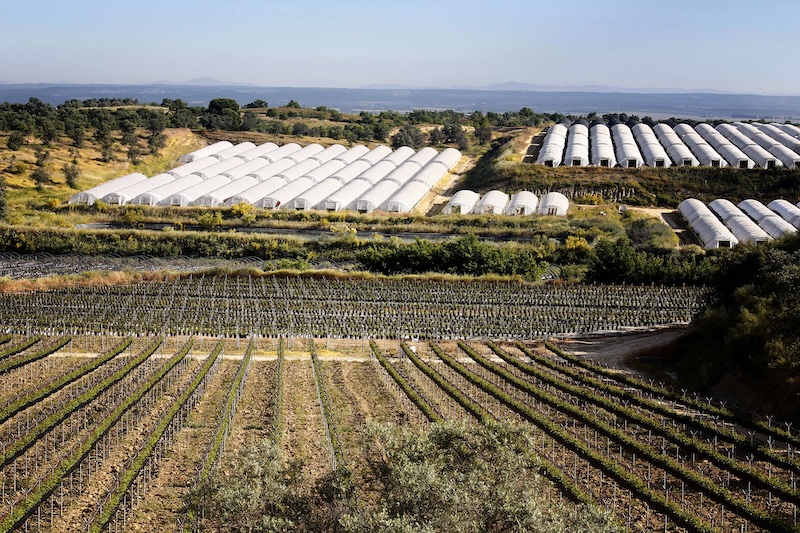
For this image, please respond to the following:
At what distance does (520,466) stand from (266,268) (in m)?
29.8

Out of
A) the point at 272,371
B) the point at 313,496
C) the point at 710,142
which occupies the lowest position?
the point at 272,371

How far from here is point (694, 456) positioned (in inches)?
754

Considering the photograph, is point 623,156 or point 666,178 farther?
point 623,156

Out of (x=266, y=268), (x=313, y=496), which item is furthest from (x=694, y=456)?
(x=266, y=268)

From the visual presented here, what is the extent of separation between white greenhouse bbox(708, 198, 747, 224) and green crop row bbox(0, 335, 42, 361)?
43500 mm

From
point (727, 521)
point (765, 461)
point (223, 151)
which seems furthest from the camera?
point (223, 151)

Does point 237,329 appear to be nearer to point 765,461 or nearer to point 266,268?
point 266,268

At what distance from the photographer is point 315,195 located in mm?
59781

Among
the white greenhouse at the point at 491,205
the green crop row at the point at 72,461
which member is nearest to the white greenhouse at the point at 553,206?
the white greenhouse at the point at 491,205

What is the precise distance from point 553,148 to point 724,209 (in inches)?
882

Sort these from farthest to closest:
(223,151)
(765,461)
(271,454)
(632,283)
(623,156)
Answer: (223,151), (623,156), (632,283), (765,461), (271,454)

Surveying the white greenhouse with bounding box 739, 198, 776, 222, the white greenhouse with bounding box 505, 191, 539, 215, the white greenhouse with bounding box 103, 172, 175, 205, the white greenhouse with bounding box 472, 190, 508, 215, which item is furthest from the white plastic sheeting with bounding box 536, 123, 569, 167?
the white greenhouse with bounding box 103, 172, 175, 205

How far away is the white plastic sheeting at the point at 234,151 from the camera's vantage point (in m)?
76.0

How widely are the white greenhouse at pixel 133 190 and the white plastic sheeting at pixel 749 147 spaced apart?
51353 millimetres
